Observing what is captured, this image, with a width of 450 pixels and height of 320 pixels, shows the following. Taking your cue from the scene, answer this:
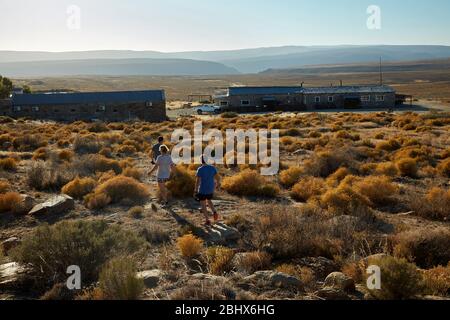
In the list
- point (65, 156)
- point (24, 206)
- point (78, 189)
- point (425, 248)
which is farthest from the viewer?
point (65, 156)

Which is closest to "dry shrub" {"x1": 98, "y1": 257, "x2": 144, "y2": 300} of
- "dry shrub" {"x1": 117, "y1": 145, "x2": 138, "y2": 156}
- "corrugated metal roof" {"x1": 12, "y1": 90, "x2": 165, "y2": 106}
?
"dry shrub" {"x1": 117, "y1": 145, "x2": 138, "y2": 156}

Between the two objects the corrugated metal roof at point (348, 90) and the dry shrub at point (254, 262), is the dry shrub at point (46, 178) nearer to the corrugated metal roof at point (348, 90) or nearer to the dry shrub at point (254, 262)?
the dry shrub at point (254, 262)

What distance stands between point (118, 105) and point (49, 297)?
4327 cm

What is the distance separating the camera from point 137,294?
17.9 ft

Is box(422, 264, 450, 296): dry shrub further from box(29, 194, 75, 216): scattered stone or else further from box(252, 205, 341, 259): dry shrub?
box(29, 194, 75, 216): scattered stone

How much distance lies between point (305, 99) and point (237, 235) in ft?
169

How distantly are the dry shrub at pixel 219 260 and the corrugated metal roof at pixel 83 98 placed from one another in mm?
41606

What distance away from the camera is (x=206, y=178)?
9703mm

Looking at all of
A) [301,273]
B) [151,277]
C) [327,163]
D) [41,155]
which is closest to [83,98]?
[41,155]

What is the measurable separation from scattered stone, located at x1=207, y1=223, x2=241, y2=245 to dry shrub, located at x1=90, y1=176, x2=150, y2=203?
137 inches

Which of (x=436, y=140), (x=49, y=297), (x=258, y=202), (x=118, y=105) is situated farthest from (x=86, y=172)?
(x=118, y=105)

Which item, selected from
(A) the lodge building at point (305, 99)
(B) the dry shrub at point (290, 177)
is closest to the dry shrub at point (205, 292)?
(B) the dry shrub at point (290, 177)

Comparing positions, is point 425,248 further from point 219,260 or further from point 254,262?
point 219,260

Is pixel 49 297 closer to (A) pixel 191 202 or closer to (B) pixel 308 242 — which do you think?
(B) pixel 308 242
